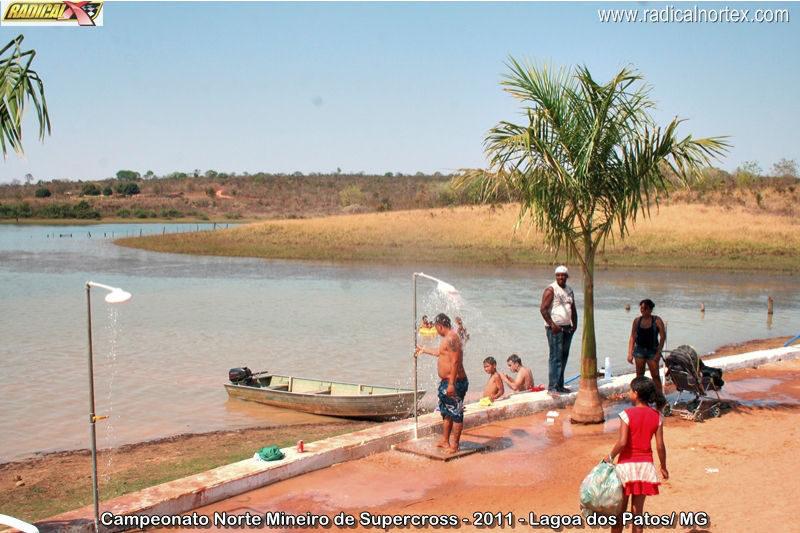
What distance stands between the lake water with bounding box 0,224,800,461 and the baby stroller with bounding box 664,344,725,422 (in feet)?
18.2

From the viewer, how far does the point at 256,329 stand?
85.4 ft

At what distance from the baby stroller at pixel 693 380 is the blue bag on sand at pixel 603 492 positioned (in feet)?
16.1

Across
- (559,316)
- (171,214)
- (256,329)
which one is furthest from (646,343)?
(171,214)

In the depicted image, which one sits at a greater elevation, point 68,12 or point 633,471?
point 68,12

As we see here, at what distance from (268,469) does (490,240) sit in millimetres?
44743

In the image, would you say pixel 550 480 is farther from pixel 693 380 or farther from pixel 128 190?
pixel 128 190

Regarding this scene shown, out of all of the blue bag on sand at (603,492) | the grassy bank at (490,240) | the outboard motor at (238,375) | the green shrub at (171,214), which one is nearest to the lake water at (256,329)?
the outboard motor at (238,375)

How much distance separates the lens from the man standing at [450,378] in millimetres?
8734

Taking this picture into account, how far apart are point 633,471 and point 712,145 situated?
5807 millimetres

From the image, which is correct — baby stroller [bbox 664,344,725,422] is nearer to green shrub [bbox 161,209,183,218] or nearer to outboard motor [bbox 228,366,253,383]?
outboard motor [bbox 228,366,253,383]

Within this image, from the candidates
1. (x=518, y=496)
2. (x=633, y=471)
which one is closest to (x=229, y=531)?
(x=518, y=496)

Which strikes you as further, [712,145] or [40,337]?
[40,337]

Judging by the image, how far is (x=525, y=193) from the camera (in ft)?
34.1

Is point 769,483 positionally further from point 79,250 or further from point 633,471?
point 79,250
